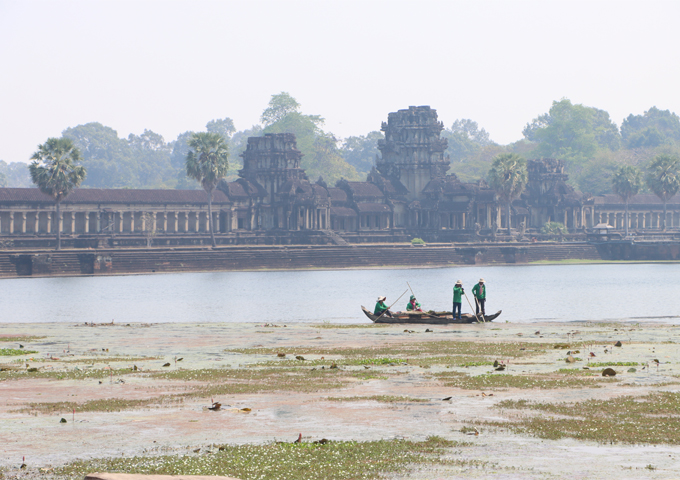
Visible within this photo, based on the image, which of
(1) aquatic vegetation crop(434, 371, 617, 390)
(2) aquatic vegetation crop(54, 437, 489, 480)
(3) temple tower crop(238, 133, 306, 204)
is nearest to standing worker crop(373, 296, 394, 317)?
(1) aquatic vegetation crop(434, 371, 617, 390)

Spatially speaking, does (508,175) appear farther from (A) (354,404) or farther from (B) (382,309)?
(A) (354,404)

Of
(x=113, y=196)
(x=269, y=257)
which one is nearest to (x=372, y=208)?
(x=269, y=257)

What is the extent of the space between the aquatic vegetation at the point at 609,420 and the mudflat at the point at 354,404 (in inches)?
1.5

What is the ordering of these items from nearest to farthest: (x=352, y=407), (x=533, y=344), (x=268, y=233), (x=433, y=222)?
(x=352, y=407)
(x=533, y=344)
(x=268, y=233)
(x=433, y=222)

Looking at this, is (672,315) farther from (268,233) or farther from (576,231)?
(576,231)

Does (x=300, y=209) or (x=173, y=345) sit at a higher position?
(x=300, y=209)

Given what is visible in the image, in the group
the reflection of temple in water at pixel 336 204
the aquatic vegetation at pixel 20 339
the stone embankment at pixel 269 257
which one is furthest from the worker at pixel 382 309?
the reflection of temple in water at pixel 336 204

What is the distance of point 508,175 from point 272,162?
35143 mm

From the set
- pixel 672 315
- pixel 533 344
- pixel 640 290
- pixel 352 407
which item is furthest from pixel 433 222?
pixel 352 407

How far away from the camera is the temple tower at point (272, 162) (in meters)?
140

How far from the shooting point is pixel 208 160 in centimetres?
11762

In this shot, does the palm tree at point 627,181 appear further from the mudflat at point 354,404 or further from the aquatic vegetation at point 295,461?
the aquatic vegetation at point 295,461

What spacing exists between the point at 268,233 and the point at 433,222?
2946cm

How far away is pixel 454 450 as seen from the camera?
1449 centimetres
